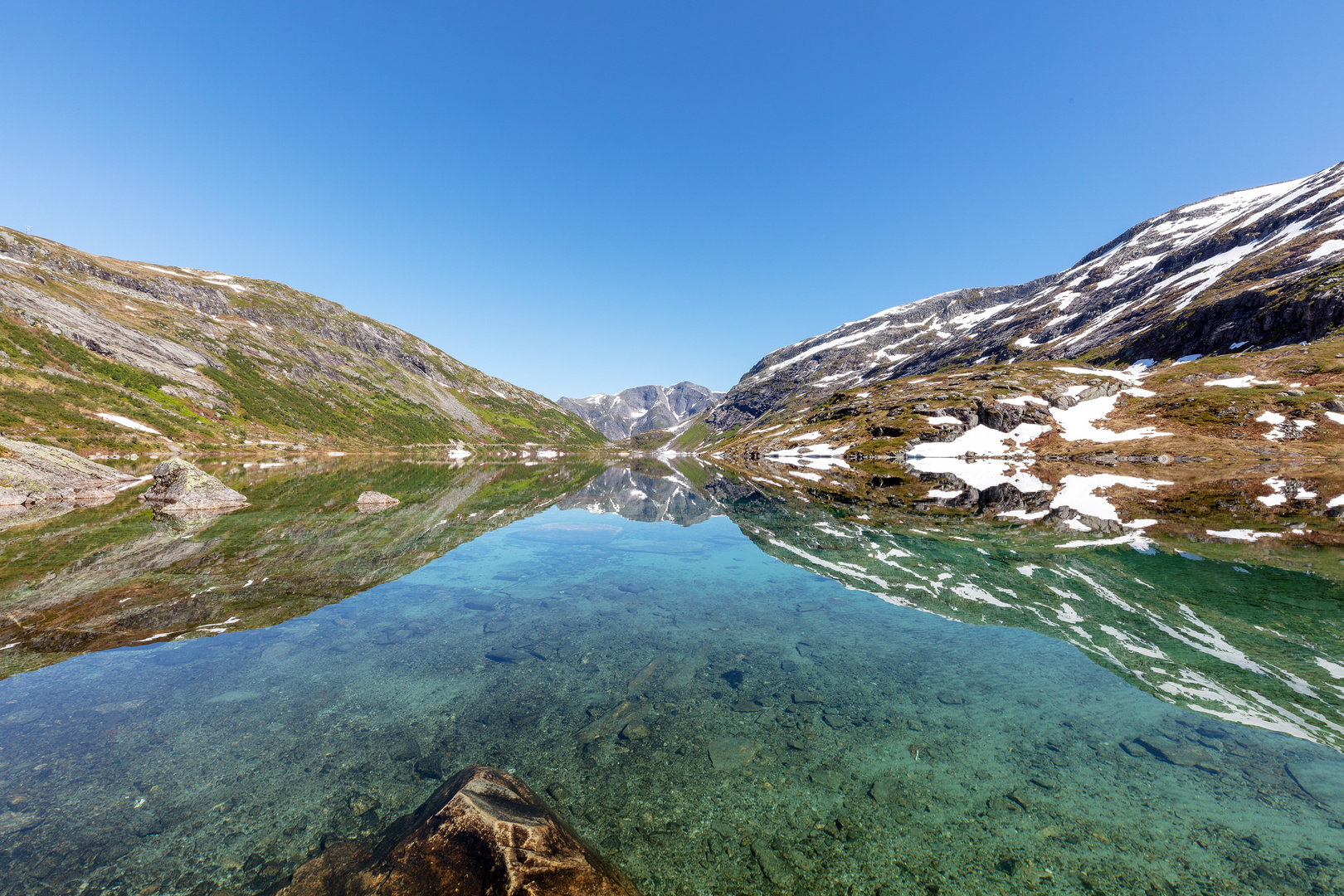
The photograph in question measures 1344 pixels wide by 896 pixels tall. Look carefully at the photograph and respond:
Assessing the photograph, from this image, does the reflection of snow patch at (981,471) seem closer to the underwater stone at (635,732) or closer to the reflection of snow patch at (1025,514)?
the reflection of snow patch at (1025,514)

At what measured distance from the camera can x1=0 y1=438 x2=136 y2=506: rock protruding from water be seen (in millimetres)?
39281

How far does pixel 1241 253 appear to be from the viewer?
170m

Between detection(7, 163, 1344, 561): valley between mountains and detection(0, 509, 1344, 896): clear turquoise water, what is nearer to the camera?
detection(0, 509, 1344, 896): clear turquoise water

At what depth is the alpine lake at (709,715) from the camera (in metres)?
8.05

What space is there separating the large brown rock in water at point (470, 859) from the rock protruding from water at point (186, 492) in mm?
46621

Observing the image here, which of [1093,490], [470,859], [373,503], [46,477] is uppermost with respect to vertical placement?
[46,477]

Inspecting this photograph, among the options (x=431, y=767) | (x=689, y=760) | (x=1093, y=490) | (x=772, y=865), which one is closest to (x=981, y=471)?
(x=1093, y=490)

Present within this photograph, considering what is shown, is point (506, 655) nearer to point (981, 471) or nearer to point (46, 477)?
point (46, 477)

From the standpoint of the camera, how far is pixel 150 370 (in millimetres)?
117625

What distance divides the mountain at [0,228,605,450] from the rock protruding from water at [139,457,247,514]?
173ft

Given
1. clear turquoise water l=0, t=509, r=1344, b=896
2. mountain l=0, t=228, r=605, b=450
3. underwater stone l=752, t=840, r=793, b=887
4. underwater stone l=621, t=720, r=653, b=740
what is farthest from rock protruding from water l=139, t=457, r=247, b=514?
mountain l=0, t=228, r=605, b=450

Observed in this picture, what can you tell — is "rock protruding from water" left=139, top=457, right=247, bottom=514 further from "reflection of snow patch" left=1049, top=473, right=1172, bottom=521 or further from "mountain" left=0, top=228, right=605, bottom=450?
"reflection of snow patch" left=1049, top=473, right=1172, bottom=521

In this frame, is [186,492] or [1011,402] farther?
[1011,402]

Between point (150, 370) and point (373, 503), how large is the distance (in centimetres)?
13015
